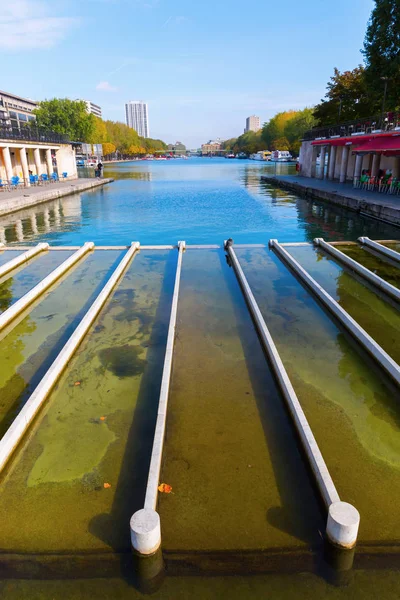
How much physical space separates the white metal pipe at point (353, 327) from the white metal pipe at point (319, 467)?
1709 millimetres

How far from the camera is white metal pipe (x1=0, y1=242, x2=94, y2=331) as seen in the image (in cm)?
907

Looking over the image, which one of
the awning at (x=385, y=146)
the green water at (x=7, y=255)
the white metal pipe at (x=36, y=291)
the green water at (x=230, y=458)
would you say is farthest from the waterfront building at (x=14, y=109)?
the green water at (x=230, y=458)

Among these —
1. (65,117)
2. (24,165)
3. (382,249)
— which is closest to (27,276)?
(382,249)

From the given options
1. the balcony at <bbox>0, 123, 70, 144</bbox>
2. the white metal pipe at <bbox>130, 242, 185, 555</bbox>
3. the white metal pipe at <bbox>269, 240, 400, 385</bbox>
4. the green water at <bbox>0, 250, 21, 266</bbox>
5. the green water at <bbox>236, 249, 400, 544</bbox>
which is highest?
the balcony at <bbox>0, 123, 70, 144</bbox>

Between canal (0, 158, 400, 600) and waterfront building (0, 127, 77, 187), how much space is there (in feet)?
87.9

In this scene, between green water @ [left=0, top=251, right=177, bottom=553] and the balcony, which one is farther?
the balcony

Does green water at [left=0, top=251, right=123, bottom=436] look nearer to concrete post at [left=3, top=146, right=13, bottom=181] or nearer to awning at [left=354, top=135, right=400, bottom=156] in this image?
awning at [left=354, top=135, right=400, bottom=156]

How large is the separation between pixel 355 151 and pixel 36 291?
25113 millimetres

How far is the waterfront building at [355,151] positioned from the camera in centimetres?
2691

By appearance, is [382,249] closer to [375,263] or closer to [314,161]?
[375,263]

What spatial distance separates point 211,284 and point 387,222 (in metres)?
13.8

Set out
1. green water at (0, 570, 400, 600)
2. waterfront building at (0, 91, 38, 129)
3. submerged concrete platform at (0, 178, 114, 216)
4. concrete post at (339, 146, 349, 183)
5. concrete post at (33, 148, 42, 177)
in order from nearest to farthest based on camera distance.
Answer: green water at (0, 570, 400, 600) → submerged concrete platform at (0, 178, 114, 216) → concrete post at (339, 146, 349, 183) → concrete post at (33, 148, 42, 177) → waterfront building at (0, 91, 38, 129)

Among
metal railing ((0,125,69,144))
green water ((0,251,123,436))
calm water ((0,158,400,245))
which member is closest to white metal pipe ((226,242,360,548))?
green water ((0,251,123,436))

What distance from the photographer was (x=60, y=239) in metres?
19.8
